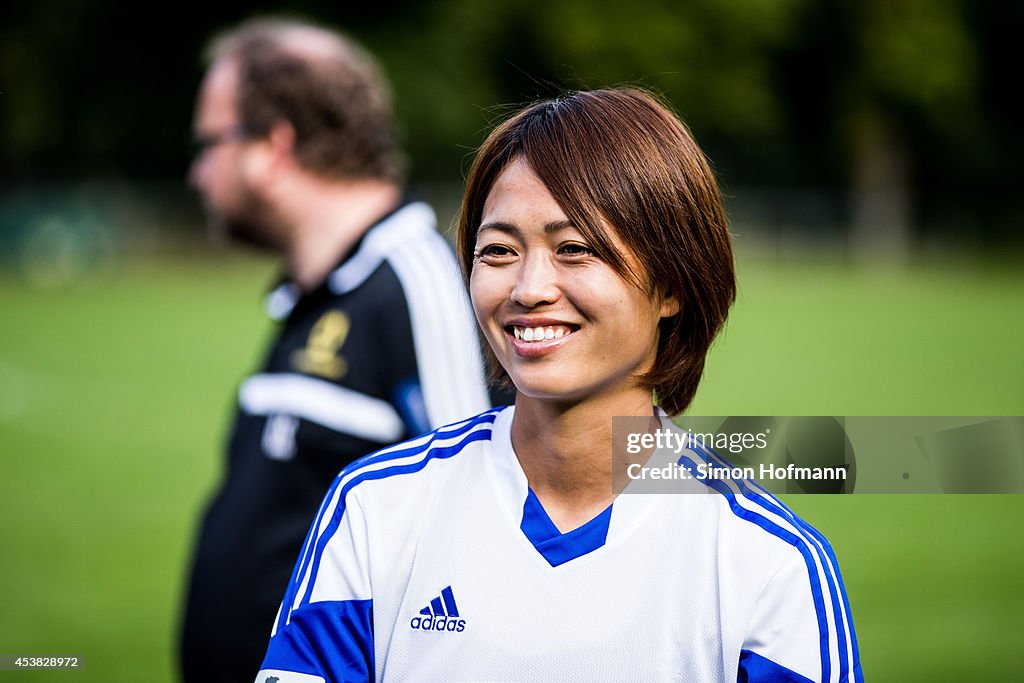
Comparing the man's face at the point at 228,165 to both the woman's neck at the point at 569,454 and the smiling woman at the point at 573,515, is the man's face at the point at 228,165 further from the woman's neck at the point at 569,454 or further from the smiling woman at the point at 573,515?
the woman's neck at the point at 569,454

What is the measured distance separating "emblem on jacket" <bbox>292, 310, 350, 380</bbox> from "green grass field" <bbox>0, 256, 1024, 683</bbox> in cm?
265

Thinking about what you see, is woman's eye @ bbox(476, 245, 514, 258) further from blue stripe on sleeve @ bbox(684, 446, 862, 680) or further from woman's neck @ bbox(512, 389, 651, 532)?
blue stripe on sleeve @ bbox(684, 446, 862, 680)

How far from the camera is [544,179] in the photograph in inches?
75.3

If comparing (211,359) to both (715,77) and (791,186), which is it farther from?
(791,186)

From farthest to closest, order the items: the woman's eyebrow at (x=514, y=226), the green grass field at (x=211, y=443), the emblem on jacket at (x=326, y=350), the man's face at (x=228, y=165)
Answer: the green grass field at (x=211, y=443) → the man's face at (x=228, y=165) → the emblem on jacket at (x=326, y=350) → the woman's eyebrow at (x=514, y=226)

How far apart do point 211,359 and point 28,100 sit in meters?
18.1

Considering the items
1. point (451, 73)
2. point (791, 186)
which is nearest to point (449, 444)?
point (451, 73)

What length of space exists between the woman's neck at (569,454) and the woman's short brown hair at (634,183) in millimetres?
143

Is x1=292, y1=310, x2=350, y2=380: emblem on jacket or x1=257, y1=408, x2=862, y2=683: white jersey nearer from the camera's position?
x1=257, y1=408, x2=862, y2=683: white jersey

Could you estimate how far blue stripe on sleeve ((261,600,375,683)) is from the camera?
1894mm

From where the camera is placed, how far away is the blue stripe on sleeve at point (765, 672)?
1749mm

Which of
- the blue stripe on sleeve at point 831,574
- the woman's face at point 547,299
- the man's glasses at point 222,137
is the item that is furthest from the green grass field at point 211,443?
the woman's face at point 547,299

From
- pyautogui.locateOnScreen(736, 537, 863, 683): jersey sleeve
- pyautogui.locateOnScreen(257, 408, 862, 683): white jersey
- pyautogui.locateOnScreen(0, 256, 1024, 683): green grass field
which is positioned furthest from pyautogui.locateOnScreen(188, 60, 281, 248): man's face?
pyautogui.locateOnScreen(0, 256, 1024, 683): green grass field

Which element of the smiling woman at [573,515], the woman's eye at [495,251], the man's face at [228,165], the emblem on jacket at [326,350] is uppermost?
the man's face at [228,165]
